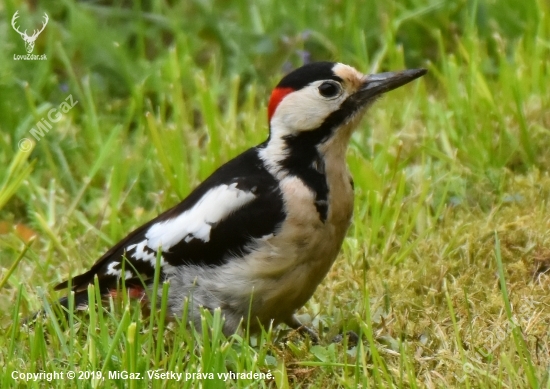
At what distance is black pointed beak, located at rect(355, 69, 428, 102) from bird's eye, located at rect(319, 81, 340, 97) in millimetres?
82

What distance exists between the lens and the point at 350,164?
447 centimetres

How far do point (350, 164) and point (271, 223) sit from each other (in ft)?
3.60

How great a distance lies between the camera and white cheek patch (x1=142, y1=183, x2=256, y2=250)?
11.6ft

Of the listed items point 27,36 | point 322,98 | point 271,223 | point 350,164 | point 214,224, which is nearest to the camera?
point 271,223

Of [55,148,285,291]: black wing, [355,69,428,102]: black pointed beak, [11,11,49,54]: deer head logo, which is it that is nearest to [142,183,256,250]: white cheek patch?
[55,148,285,291]: black wing

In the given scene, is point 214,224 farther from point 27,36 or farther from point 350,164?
point 27,36

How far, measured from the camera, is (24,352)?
3.41m

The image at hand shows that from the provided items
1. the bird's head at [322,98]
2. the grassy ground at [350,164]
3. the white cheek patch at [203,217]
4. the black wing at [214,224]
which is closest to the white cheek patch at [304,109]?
the bird's head at [322,98]

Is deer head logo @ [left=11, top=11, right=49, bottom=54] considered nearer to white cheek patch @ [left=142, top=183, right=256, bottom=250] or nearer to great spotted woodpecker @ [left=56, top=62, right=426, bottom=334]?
great spotted woodpecker @ [left=56, top=62, right=426, bottom=334]

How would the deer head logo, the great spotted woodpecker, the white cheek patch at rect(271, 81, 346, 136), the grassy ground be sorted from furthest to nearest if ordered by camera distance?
the deer head logo → the white cheek patch at rect(271, 81, 346, 136) → the great spotted woodpecker → the grassy ground

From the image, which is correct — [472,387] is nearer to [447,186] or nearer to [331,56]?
[447,186]

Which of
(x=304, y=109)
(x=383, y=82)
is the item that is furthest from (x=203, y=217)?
(x=383, y=82)

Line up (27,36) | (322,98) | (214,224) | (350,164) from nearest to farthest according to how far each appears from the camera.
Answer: (214,224)
(322,98)
(350,164)
(27,36)

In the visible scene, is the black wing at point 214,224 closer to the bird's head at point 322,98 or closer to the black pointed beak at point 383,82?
the bird's head at point 322,98
